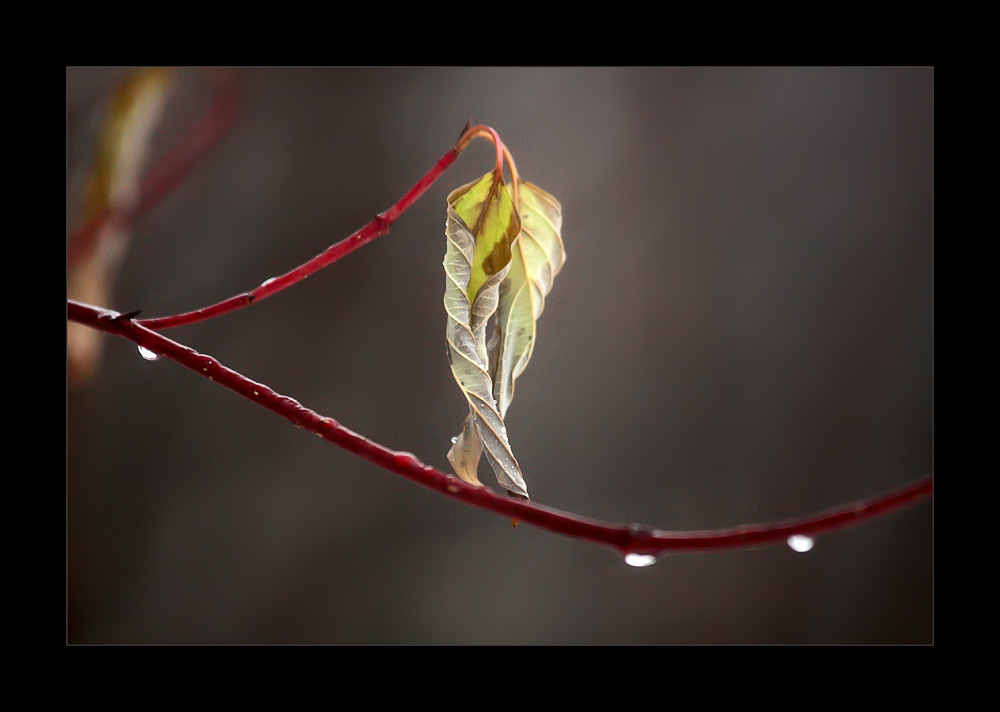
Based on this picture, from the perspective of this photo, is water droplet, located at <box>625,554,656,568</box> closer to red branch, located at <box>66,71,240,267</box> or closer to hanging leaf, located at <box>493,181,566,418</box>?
hanging leaf, located at <box>493,181,566,418</box>

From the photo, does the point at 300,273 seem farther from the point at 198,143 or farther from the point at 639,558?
the point at 198,143

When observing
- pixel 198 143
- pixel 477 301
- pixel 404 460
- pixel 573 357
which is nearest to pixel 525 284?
pixel 477 301

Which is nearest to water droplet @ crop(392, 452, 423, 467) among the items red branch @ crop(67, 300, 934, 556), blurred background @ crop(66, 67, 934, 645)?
red branch @ crop(67, 300, 934, 556)

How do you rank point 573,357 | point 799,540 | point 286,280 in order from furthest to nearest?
point 573,357 < point 286,280 < point 799,540

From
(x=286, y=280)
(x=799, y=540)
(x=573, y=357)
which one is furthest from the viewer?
(x=573, y=357)
